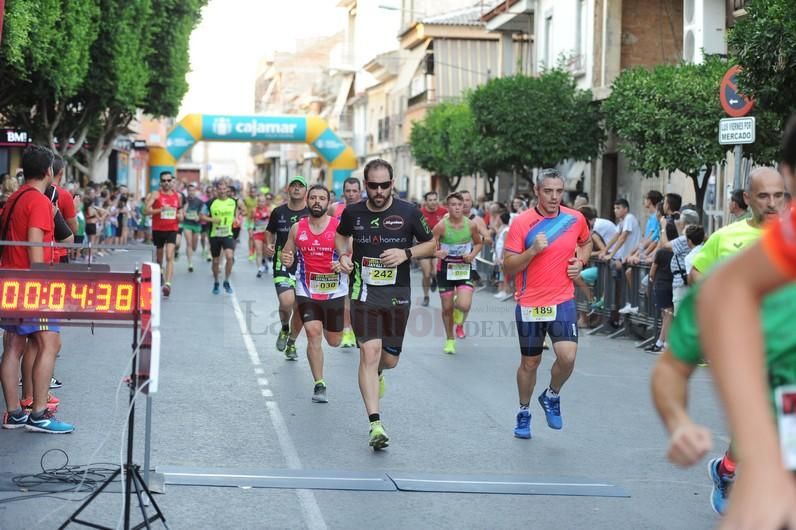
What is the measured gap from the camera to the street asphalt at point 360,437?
684 centimetres

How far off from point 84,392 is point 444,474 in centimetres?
425

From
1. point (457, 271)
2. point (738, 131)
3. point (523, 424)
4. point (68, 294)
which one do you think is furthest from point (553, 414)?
point (457, 271)

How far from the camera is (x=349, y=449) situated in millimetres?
8711

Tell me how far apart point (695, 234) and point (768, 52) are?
6.94 feet

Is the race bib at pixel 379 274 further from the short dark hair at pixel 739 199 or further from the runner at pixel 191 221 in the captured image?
the runner at pixel 191 221

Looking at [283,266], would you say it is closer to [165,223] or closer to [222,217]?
[165,223]

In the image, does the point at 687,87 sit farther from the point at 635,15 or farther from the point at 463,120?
the point at 463,120

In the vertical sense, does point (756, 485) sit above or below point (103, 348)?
above

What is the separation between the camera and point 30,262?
873 cm

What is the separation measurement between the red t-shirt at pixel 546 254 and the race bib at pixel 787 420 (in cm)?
635

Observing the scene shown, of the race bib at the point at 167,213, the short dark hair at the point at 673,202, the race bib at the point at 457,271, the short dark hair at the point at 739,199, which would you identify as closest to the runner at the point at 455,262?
the race bib at the point at 457,271

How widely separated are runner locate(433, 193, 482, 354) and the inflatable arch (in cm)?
3246

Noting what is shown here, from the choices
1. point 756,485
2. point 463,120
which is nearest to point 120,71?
point 463,120

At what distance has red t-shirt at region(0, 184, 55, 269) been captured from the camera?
8.72 metres
